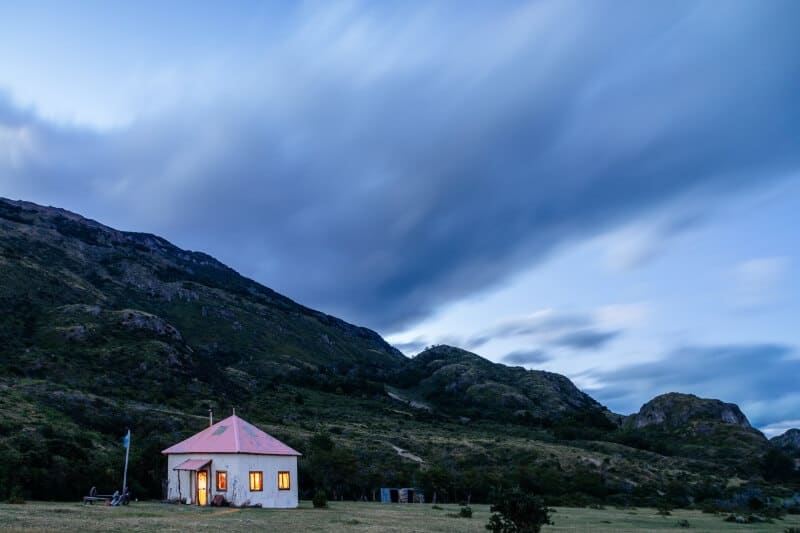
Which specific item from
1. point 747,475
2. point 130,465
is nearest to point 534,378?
point 747,475

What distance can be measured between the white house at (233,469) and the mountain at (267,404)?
3948 millimetres

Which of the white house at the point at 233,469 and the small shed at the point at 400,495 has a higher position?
the white house at the point at 233,469

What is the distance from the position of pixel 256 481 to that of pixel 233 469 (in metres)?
1.65

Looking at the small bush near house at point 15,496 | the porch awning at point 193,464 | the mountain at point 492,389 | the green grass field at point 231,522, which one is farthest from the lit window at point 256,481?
the mountain at point 492,389

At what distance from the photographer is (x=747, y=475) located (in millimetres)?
75438

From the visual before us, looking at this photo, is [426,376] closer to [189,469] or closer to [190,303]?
[190,303]

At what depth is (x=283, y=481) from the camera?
36.2 meters

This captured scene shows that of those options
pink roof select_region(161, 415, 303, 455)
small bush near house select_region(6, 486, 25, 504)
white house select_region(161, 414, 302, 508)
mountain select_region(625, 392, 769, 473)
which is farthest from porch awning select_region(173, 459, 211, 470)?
mountain select_region(625, 392, 769, 473)

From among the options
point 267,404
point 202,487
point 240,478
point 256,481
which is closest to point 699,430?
point 267,404

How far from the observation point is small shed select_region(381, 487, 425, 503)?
155 feet

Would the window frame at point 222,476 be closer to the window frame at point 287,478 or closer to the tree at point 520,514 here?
the window frame at point 287,478

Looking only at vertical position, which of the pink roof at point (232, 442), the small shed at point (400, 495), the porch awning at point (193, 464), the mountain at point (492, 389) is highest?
the mountain at point (492, 389)

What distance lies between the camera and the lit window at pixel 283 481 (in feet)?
118

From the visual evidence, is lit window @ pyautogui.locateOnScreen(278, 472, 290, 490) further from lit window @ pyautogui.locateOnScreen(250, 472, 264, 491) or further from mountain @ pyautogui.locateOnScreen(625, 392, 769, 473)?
mountain @ pyautogui.locateOnScreen(625, 392, 769, 473)
